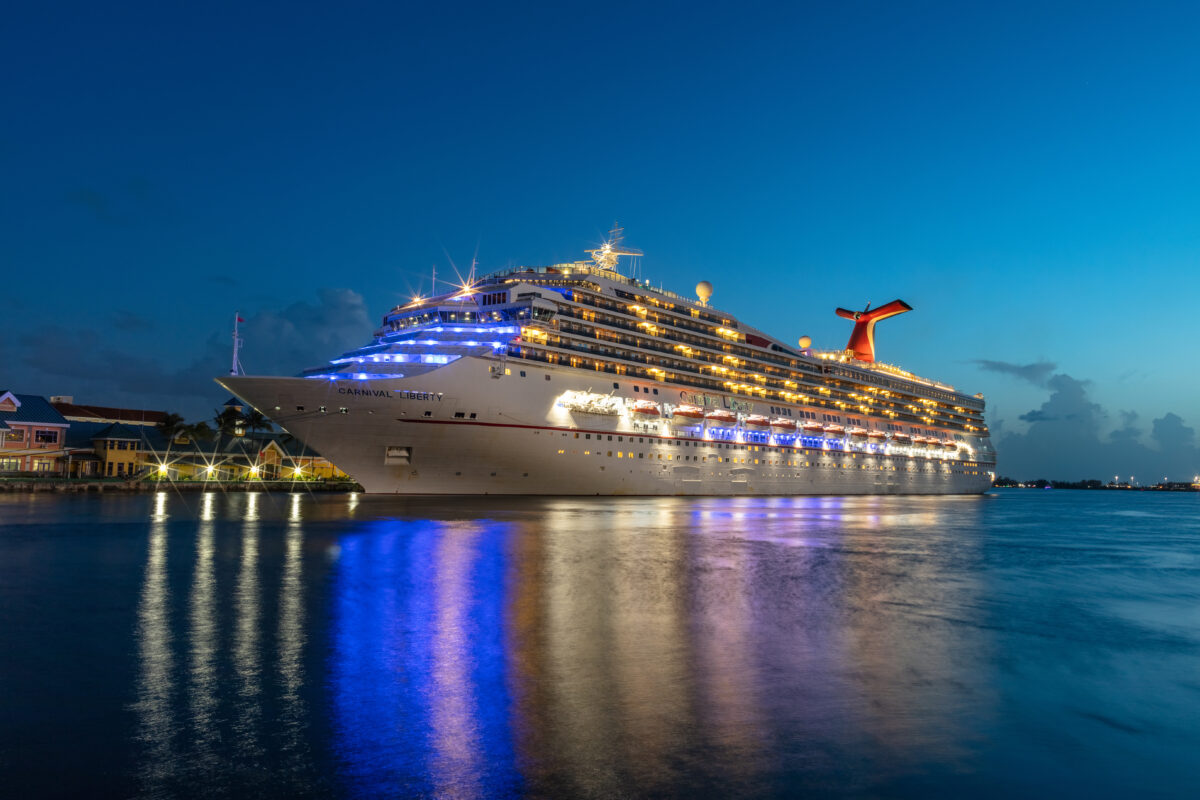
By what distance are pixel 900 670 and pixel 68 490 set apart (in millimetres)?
71695

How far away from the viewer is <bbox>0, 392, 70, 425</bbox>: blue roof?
7062 centimetres

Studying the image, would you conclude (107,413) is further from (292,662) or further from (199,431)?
(292,662)

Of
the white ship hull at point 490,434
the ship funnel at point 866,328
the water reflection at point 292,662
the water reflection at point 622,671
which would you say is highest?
the ship funnel at point 866,328

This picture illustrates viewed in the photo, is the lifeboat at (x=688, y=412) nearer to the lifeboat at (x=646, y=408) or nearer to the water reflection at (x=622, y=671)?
the lifeboat at (x=646, y=408)

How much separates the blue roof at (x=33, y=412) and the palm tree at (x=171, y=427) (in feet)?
39.8

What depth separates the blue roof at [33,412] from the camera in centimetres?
7062

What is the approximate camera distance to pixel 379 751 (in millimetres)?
6605

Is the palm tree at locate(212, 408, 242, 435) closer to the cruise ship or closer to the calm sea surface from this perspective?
the cruise ship

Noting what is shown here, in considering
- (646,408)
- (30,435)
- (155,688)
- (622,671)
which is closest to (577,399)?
(646,408)

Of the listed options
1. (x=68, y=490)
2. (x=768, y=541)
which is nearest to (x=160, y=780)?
(x=768, y=541)

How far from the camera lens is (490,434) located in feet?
173

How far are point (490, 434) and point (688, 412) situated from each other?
23.4 meters

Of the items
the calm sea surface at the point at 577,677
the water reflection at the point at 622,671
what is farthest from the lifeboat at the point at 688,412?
the water reflection at the point at 622,671

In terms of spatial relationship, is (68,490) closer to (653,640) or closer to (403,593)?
(403,593)
